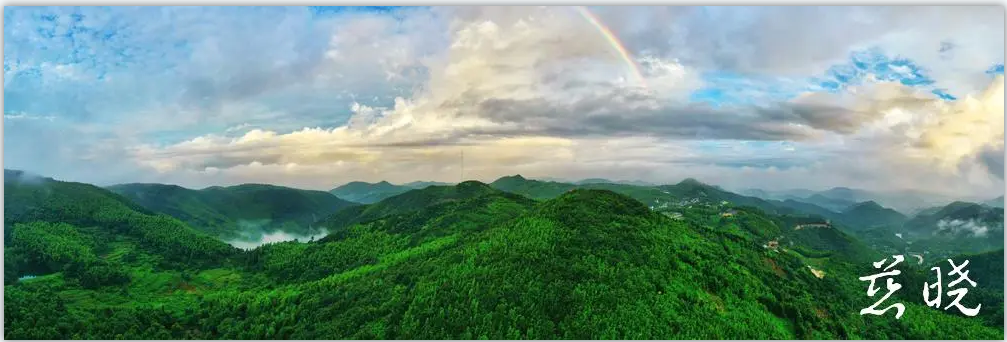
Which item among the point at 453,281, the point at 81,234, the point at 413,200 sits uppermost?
the point at 413,200

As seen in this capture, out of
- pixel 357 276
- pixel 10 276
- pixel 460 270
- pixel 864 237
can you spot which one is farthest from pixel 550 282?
pixel 864 237

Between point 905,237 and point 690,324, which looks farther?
point 905,237

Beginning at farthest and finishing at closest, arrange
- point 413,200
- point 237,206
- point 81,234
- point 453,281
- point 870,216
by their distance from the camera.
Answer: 1. point 870,216
2. point 237,206
3. point 413,200
4. point 81,234
5. point 453,281

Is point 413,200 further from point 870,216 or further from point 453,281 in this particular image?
point 870,216

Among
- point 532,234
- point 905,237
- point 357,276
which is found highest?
point 532,234

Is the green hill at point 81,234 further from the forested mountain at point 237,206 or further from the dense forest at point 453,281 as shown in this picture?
the forested mountain at point 237,206

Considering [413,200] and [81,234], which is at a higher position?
[413,200]

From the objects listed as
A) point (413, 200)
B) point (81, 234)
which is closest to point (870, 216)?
point (413, 200)

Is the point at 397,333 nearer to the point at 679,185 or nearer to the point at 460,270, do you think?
the point at 460,270

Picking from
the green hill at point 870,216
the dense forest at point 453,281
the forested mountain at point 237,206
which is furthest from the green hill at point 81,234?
the green hill at point 870,216
